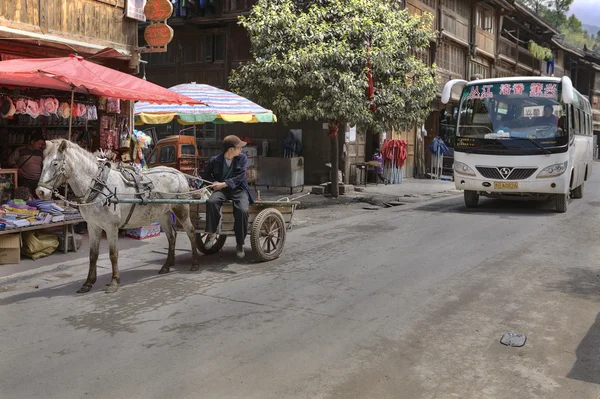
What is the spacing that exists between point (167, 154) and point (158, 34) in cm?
368

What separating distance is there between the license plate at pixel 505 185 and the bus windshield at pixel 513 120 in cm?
73

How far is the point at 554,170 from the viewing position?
13.5 m

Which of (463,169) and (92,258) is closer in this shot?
(92,258)

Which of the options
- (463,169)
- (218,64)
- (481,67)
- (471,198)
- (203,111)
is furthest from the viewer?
(481,67)

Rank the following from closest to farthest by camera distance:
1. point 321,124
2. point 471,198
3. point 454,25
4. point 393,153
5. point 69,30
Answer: point 69,30, point 471,198, point 321,124, point 393,153, point 454,25

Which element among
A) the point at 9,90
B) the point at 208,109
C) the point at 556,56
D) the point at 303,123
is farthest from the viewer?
the point at 556,56

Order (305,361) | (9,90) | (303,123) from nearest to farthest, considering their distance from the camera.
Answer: (305,361) < (9,90) < (303,123)

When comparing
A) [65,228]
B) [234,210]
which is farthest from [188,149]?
[234,210]

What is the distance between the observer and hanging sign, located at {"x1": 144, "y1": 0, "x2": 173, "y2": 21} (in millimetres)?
11875

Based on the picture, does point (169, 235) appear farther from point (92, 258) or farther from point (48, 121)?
point (48, 121)

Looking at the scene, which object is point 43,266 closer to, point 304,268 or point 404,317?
point 304,268

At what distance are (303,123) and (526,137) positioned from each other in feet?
→ 33.2

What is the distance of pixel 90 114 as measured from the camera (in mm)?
10781

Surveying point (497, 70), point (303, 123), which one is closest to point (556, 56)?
point (497, 70)
